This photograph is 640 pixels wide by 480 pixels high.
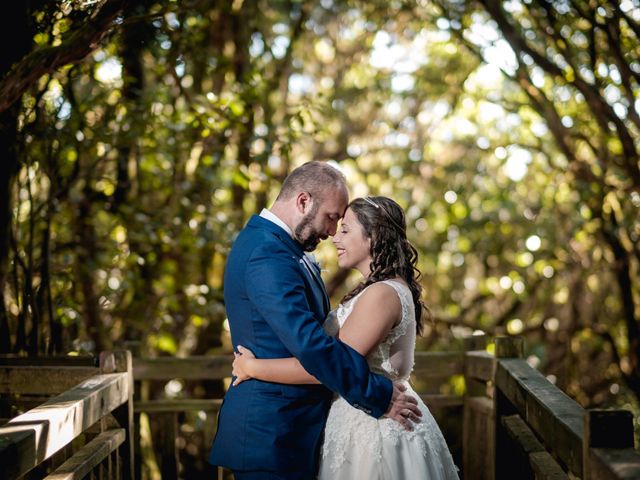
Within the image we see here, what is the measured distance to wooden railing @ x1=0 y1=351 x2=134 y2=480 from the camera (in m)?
2.56

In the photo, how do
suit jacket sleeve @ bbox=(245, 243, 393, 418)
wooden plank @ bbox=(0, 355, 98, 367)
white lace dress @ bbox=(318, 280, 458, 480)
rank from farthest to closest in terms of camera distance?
wooden plank @ bbox=(0, 355, 98, 367)
white lace dress @ bbox=(318, 280, 458, 480)
suit jacket sleeve @ bbox=(245, 243, 393, 418)

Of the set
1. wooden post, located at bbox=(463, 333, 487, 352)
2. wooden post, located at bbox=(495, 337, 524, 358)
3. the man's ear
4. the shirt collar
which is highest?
the man's ear

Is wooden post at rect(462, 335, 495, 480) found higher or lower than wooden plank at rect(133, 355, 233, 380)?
lower

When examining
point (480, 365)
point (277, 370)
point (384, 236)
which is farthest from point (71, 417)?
point (480, 365)

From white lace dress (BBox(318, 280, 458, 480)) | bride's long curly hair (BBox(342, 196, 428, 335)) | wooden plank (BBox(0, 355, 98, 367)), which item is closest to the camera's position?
white lace dress (BBox(318, 280, 458, 480))

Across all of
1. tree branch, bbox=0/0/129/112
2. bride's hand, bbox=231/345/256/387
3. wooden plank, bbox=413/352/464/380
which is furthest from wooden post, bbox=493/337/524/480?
tree branch, bbox=0/0/129/112

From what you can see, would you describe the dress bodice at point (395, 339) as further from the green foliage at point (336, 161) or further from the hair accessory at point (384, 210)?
the green foliage at point (336, 161)

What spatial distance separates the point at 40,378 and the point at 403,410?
6.03 ft

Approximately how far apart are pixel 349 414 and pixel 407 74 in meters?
7.05

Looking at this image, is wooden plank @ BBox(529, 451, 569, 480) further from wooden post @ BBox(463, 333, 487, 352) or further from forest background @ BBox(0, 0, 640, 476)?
forest background @ BBox(0, 0, 640, 476)

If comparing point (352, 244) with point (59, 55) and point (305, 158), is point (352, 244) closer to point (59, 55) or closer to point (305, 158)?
point (59, 55)

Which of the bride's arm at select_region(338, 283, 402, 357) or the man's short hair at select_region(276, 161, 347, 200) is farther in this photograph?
the man's short hair at select_region(276, 161, 347, 200)

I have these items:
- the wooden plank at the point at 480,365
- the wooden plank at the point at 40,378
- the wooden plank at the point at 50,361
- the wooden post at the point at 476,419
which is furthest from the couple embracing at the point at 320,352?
the wooden post at the point at 476,419

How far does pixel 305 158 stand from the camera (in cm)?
1065
